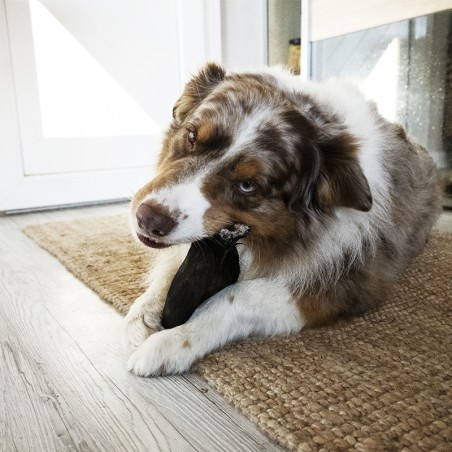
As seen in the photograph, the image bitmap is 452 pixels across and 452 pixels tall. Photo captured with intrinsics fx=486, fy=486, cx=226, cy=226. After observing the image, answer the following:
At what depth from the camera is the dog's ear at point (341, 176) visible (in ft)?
5.65

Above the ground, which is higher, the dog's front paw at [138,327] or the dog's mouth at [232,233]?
the dog's mouth at [232,233]

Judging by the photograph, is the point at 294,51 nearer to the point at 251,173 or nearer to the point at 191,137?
the point at 191,137

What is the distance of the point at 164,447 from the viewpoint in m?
1.22

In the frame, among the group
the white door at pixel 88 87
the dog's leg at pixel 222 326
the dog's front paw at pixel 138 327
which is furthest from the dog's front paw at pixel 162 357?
the white door at pixel 88 87

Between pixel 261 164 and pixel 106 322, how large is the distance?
2.97 feet

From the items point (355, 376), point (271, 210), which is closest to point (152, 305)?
point (271, 210)

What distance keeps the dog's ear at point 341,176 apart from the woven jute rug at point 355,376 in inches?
19.3

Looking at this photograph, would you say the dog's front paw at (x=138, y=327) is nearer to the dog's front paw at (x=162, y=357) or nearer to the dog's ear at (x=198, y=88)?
the dog's front paw at (x=162, y=357)

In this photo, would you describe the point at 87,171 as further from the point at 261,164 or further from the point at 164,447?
the point at 164,447

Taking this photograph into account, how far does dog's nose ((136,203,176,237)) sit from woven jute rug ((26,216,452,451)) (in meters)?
0.45

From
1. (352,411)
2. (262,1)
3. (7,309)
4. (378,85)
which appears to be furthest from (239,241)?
(262,1)

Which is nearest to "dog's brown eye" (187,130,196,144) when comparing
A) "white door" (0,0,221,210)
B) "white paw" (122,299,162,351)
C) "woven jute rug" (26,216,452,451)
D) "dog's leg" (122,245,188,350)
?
"dog's leg" (122,245,188,350)

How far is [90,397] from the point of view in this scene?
1.43 meters

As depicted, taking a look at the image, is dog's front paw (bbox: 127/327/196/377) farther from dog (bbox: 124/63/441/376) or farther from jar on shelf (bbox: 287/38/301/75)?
jar on shelf (bbox: 287/38/301/75)
